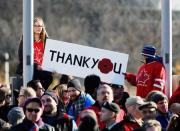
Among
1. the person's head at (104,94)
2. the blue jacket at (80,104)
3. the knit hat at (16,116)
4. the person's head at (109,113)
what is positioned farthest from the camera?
the blue jacket at (80,104)

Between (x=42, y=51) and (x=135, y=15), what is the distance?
36258mm

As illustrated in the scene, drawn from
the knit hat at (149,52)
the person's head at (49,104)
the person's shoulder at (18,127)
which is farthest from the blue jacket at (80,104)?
the person's shoulder at (18,127)

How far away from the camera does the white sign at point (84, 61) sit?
16.2m

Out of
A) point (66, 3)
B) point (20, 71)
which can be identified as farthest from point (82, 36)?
point (20, 71)

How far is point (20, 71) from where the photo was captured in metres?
17.2

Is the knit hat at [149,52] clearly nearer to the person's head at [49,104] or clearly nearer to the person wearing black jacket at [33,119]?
the person's head at [49,104]

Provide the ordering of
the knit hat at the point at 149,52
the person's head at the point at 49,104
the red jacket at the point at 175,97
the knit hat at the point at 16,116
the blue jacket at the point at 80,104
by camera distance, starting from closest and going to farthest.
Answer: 1. the knit hat at the point at 16,116
2. the person's head at the point at 49,104
3. the blue jacket at the point at 80,104
4. the red jacket at the point at 175,97
5. the knit hat at the point at 149,52

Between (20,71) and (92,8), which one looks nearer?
(20,71)

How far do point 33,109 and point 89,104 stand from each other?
1986 millimetres

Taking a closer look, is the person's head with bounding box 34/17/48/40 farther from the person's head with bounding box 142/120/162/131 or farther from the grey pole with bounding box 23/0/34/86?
the person's head with bounding box 142/120/162/131

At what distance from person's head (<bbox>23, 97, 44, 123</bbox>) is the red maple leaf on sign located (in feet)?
8.53

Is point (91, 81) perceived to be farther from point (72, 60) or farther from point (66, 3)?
point (66, 3)

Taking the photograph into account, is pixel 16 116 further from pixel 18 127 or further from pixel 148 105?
pixel 148 105

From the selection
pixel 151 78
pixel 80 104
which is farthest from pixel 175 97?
pixel 80 104
